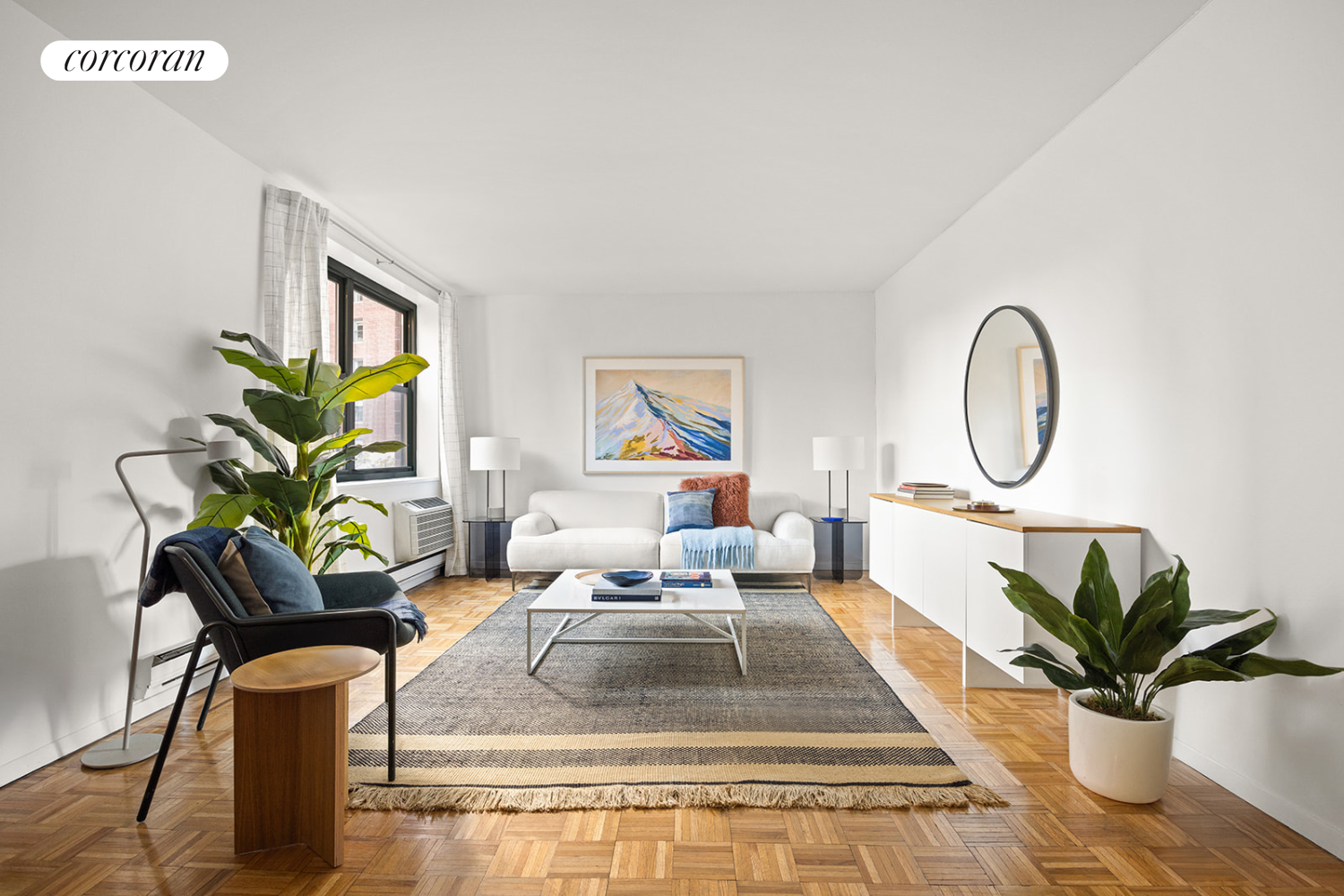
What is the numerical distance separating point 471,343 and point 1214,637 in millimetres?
5770

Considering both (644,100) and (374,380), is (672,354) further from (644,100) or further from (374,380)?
(644,100)

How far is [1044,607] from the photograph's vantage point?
217 centimetres

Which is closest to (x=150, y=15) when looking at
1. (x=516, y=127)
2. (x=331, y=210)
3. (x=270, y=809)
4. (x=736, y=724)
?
(x=516, y=127)

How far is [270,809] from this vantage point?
183 centimetres

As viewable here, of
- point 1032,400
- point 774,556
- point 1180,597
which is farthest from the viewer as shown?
point 774,556

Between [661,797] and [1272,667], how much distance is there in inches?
68.3

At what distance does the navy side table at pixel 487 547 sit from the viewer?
19.1 feet

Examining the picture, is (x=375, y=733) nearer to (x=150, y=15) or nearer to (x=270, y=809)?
(x=270, y=809)

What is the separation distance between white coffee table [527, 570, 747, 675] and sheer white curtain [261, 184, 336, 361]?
194cm

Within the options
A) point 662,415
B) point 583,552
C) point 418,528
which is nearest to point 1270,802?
point 583,552

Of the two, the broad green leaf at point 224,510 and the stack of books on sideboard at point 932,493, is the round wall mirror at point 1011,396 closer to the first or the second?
the stack of books on sideboard at point 932,493

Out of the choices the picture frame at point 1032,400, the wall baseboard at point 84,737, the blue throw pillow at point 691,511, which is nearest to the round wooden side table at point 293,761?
the wall baseboard at point 84,737

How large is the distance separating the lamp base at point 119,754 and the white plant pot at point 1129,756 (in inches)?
120

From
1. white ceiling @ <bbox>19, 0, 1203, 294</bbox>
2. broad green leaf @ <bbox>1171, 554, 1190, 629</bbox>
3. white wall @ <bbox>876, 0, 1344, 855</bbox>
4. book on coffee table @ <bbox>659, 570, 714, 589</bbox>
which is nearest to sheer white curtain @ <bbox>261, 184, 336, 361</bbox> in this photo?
white ceiling @ <bbox>19, 0, 1203, 294</bbox>
